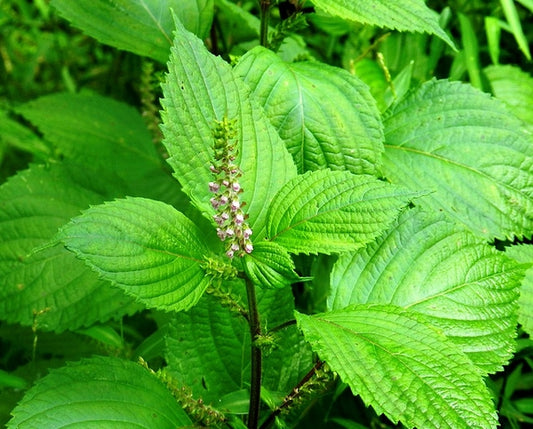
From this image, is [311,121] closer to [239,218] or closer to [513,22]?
[239,218]

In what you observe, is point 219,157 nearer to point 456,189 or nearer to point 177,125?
point 177,125

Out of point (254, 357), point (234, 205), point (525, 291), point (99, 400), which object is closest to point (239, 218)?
point (234, 205)

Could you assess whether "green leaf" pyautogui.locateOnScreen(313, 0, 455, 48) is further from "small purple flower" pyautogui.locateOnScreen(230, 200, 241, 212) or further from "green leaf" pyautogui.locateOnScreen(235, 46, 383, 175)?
"small purple flower" pyautogui.locateOnScreen(230, 200, 241, 212)

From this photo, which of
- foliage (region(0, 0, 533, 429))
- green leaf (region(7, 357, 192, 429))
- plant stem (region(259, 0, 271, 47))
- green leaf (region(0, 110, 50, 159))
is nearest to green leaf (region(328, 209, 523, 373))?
foliage (region(0, 0, 533, 429))

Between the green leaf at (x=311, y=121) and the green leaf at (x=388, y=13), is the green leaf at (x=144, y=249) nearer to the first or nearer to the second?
the green leaf at (x=311, y=121)

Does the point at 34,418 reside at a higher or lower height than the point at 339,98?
lower

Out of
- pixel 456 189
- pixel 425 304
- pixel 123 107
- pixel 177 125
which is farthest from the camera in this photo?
pixel 123 107

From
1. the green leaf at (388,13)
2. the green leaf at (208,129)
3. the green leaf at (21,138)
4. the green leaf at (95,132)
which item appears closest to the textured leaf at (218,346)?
the green leaf at (208,129)

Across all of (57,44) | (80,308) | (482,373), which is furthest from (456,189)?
(57,44)
